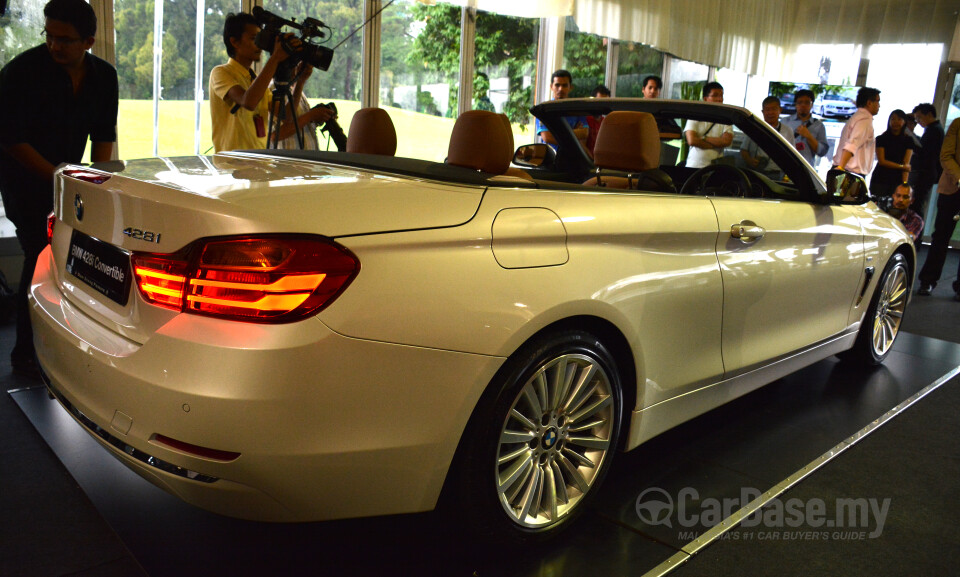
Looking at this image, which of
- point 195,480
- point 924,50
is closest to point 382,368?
point 195,480

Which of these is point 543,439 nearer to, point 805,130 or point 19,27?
point 19,27

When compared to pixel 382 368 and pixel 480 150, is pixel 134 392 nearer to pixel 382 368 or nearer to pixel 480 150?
pixel 382 368

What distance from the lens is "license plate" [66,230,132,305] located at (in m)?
1.46

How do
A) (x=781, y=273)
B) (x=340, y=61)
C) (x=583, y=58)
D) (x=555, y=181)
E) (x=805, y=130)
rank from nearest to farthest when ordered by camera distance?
(x=555, y=181) → (x=781, y=273) → (x=340, y=61) → (x=805, y=130) → (x=583, y=58)

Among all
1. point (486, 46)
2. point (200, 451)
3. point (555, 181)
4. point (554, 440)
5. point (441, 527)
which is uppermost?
point (486, 46)

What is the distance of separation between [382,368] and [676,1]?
8744mm

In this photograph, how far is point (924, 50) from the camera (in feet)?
33.5

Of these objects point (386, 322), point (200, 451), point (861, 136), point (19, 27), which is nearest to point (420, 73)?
point (19, 27)

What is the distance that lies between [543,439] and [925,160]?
8.17 meters

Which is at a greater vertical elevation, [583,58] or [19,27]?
[583,58]

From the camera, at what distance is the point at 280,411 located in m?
1.27

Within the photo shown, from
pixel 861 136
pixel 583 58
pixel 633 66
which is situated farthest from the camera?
pixel 633 66

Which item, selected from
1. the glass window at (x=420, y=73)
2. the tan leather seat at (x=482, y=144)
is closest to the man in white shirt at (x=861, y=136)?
the glass window at (x=420, y=73)

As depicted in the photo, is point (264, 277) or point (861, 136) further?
point (861, 136)
